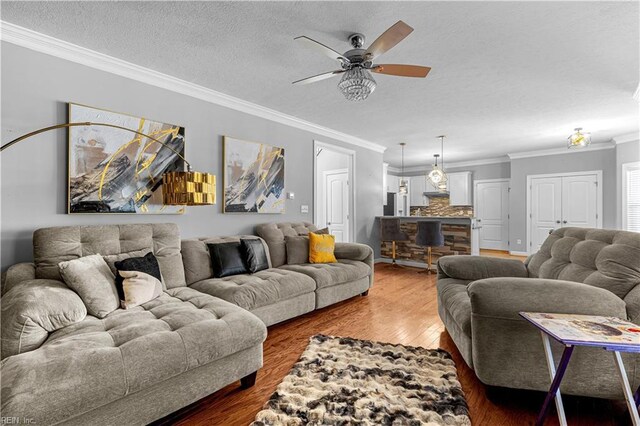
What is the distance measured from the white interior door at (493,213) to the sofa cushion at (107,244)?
24.7 ft

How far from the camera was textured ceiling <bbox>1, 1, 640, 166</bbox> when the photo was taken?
6.73ft

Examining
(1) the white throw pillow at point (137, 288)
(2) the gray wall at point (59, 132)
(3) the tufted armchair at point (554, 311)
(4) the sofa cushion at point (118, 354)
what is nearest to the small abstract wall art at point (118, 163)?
(2) the gray wall at point (59, 132)

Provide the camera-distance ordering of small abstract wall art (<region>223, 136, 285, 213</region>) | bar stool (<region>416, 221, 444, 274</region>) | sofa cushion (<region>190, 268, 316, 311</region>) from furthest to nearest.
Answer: bar stool (<region>416, 221, 444, 274</region>) → small abstract wall art (<region>223, 136, 285, 213</region>) → sofa cushion (<region>190, 268, 316, 311</region>)

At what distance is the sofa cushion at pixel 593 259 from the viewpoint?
1.69 m

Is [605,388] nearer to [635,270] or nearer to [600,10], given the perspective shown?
[635,270]

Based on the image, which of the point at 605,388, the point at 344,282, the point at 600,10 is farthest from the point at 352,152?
the point at 605,388

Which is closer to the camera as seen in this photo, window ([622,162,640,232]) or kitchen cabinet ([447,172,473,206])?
window ([622,162,640,232])

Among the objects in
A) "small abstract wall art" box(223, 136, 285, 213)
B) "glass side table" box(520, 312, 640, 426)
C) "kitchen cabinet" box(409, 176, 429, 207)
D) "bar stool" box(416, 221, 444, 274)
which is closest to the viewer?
"glass side table" box(520, 312, 640, 426)

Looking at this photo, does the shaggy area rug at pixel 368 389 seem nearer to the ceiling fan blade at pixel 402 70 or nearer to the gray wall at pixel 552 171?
the ceiling fan blade at pixel 402 70

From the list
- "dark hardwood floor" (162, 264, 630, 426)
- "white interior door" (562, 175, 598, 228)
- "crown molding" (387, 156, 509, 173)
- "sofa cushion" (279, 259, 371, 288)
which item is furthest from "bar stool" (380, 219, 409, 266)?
"white interior door" (562, 175, 598, 228)

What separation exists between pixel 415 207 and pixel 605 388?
307 inches

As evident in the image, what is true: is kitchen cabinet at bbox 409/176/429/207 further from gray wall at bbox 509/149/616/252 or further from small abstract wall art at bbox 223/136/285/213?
small abstract wall art at bbox 223/136/285/213

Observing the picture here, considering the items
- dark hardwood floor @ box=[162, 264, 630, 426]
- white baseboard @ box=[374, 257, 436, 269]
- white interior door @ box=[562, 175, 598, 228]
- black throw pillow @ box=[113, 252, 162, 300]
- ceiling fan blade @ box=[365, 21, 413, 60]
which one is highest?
ceiling fan blade @ box=[365, 21, 413, 60]

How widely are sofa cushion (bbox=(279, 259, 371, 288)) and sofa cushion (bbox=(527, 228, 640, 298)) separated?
1802 mm
